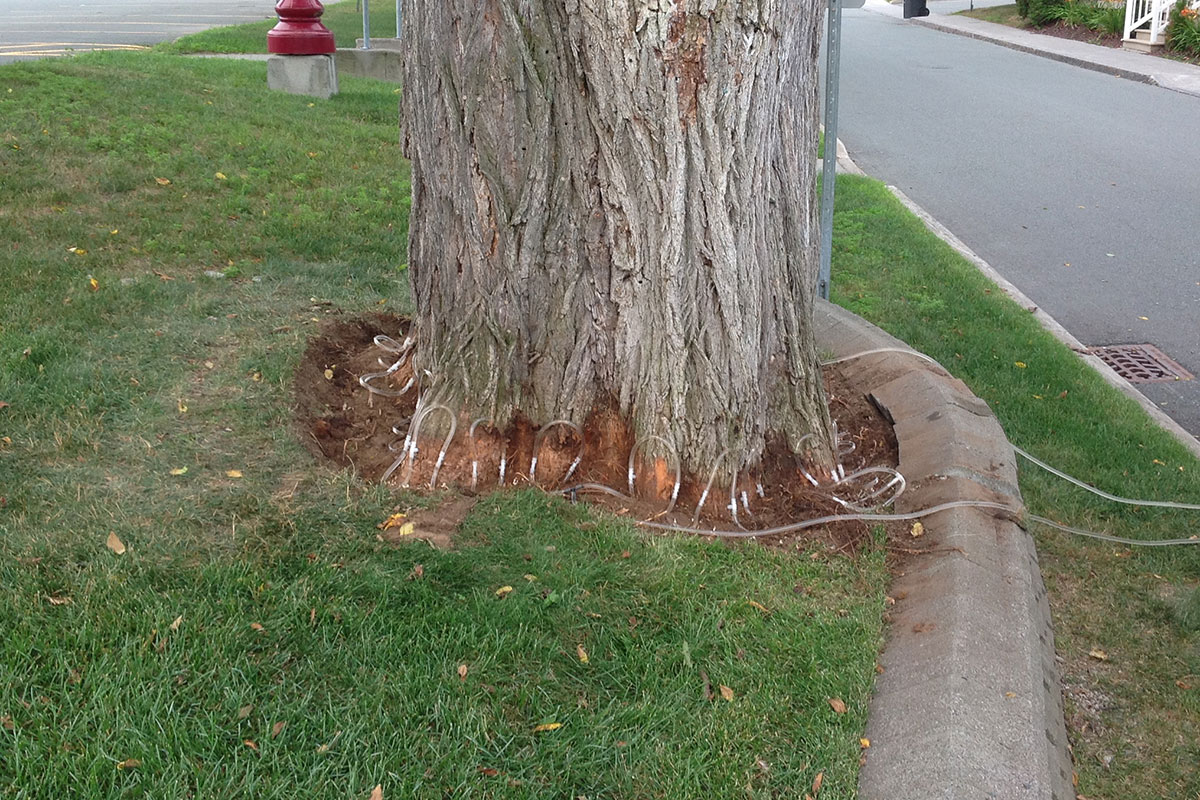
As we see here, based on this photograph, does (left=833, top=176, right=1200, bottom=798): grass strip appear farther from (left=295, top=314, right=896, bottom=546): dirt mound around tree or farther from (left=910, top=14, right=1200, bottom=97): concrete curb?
(left=910, top=14, right=1200, bottom=97): concrete curb

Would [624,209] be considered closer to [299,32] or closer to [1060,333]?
[1060,333]

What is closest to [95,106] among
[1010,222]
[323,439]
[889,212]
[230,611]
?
[323,439]

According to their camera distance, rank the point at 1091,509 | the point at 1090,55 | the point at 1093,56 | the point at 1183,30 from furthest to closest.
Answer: the point at 1090,55
the point at 1093,56
the point at 1183,30
the point at 1091,509

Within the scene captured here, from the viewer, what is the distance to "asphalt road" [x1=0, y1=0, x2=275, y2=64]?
54.2ft

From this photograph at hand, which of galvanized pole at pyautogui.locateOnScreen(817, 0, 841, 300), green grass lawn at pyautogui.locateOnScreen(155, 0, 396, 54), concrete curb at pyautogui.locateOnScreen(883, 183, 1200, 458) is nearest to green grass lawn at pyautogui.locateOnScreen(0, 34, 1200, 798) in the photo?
concrete curb at pyautogui.locateOnScreen(883, 183, 1200, 458)

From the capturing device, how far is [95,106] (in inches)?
331

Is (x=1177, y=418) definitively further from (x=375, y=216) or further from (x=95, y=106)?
(x=95, y=106)

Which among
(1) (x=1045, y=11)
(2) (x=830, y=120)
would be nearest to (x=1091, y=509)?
(2) (x=830, y=120)

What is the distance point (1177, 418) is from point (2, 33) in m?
19.4

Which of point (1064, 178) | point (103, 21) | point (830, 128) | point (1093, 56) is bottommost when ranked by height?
point (1064, 178)

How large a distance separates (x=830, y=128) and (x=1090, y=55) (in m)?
16.8

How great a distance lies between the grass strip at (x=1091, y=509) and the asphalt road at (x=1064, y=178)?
70 cm

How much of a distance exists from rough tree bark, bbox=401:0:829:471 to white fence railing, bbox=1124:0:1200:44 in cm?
1961

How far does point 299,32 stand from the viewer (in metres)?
11.0
